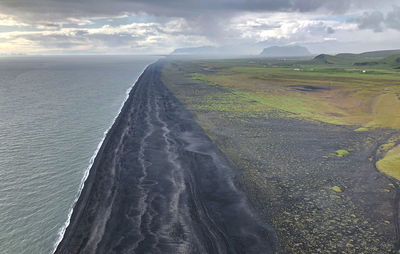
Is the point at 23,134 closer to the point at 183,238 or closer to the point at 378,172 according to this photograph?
the point at 183,238

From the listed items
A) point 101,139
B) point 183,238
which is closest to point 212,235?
point 183,238

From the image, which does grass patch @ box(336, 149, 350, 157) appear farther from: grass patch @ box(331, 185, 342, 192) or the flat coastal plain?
grass patch @ box(331, 185, 342, 192)

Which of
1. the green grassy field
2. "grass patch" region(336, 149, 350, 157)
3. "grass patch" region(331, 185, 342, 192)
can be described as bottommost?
"grass patch" region(331, 185, 342, 192)

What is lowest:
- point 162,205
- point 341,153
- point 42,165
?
point 162,205

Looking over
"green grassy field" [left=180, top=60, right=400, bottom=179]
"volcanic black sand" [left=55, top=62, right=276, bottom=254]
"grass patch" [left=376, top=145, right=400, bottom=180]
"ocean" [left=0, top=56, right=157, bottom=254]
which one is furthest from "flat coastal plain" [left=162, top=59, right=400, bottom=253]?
"ocean" [left=0, top=56, right=157, bottom=254]

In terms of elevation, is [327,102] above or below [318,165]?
above

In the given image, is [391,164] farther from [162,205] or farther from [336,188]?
[162,205]

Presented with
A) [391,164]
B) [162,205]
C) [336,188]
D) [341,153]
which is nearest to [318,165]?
[336,188]
